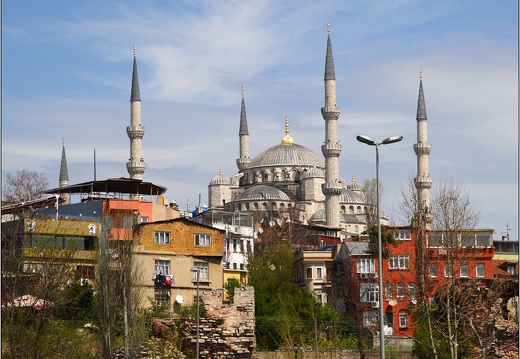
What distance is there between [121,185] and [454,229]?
2130 cm

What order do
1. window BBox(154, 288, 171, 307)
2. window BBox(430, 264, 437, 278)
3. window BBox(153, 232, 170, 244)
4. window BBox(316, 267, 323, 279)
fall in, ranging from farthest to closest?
1. window BBox(316, 267, 323, 279)
2. window BBox(153, 232, 170, 244)
3. window BBox(154, 288, 171, 307)
4. window BBox(430, 264, 437, 278)

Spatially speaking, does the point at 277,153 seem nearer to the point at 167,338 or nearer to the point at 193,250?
the point at 193,250

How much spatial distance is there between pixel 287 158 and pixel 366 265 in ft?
217

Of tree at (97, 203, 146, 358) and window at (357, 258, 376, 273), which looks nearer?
tree at (97, 203, 146, 358)

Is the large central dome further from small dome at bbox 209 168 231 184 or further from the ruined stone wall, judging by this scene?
the ruined stone wall

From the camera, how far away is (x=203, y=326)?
30312mm

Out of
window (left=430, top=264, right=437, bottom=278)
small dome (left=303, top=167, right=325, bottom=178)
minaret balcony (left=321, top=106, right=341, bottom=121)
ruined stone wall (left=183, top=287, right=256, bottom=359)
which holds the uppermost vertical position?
minaret balcony (left=321, top=106, right=341, bottom=121)

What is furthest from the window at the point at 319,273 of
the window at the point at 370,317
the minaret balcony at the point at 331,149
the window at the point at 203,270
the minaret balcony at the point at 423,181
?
the minaret balcony at the point at 423,181

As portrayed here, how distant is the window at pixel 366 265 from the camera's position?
151ft

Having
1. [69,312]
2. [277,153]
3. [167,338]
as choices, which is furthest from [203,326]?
[277,153]

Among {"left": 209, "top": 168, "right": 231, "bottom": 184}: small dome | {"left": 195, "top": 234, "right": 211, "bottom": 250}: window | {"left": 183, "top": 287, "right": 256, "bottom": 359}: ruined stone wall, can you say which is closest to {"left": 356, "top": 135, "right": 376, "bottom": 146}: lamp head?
{"left": 183, "top": 287, "right": 256, "bottom": 359}: ruined stone wall

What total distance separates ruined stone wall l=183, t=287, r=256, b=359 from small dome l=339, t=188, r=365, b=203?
239 ft

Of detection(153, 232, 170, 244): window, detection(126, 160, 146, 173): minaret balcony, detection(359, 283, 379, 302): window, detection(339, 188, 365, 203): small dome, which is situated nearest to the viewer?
detection(153, 232, 170, 244): window

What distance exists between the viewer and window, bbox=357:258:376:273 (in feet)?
151
